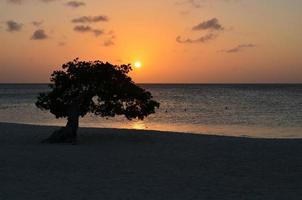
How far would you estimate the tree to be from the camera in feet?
85.3

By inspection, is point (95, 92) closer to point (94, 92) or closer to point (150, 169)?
point (94, 92)

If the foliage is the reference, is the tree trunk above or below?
below

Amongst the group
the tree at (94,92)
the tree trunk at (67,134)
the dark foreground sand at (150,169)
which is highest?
the tree at (94,92)

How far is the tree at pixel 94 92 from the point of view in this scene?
85.3 feet

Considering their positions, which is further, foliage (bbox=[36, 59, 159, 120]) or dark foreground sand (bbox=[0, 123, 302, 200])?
foliage (bbox=[36, 59, 159, 120])

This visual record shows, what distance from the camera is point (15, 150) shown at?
2097cm

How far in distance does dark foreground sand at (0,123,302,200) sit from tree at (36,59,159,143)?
74.1 inches

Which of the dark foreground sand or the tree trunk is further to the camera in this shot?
the tree trunk

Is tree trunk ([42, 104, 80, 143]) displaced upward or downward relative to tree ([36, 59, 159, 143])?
downward

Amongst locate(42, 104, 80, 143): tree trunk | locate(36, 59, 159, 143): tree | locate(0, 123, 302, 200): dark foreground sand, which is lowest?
locate(0, 123, 302, 200): dark foreground sand

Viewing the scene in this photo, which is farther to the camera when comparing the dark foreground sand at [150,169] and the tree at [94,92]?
the tree at [94,92]

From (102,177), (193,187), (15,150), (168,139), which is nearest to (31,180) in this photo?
(102,177)

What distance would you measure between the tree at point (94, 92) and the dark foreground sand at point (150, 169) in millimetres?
1883

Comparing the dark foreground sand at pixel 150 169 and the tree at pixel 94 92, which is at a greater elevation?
the tree at pixel 94 92
